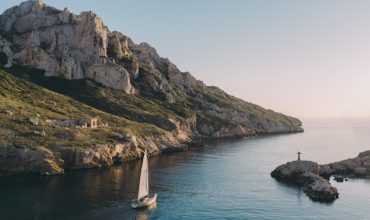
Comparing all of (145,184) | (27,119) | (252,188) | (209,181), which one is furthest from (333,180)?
(27,119)

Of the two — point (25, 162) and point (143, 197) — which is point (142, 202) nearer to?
point (143, 197)

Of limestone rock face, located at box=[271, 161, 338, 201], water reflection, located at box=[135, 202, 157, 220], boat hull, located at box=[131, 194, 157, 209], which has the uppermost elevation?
limestone rock face, located at box=[271, 161, 338, 201]

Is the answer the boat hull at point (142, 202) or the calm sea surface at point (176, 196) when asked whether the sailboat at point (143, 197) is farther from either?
the calm sea surface at point (176, 196)

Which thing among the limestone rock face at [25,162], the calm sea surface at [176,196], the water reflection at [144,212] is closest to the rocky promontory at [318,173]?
the calm sea surface at [176,196]

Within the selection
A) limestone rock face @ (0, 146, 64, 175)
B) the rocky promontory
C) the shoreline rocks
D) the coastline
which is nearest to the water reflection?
the rocky promontory

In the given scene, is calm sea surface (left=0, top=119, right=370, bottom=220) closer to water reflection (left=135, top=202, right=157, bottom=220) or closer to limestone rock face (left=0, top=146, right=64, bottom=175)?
water reflection (left=135, top=202, right=157, bottom=220)

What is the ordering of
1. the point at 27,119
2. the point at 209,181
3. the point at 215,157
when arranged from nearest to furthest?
the point at 209,181 → the point at 27,119 → the point at 215,157

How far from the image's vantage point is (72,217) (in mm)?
83062

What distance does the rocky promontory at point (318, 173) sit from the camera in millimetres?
107000

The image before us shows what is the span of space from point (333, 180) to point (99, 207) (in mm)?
77905

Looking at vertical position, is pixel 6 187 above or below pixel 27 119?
below

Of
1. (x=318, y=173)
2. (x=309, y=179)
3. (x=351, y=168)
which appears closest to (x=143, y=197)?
(x=309, y=179)

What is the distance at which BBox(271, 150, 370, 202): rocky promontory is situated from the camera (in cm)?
10700

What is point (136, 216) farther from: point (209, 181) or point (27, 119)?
point (27, 119)
